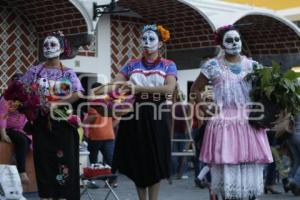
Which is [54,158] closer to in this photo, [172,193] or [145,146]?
[145,146]

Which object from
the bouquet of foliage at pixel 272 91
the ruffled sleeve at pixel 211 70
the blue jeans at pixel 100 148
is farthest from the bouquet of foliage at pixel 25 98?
the blue jeans at pixel 100 148

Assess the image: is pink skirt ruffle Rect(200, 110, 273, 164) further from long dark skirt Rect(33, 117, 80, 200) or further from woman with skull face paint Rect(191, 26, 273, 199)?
long dark skirt Rect(33, 117, 80, 200)

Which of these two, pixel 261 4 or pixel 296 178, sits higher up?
pixel 261 4

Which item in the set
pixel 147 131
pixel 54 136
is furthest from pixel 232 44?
pixel 54 136

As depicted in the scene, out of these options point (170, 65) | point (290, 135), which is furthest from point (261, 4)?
point (170, 65)

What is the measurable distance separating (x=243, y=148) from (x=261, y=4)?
1482 cm

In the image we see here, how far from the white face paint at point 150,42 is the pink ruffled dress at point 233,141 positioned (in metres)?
0.61

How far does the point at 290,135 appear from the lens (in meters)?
11.4

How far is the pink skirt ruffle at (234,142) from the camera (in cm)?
652

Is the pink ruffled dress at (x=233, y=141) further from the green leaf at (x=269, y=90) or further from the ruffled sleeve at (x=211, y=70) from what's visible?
the green leaf at (x=269, y=90)

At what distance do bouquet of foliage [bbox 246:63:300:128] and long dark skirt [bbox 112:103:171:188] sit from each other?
916 mm

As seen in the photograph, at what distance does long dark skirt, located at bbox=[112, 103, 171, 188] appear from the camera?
6.82 metres

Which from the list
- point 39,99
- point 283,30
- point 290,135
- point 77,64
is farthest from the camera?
point 283,30

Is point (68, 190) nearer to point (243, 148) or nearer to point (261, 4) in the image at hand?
point (243, 148)
